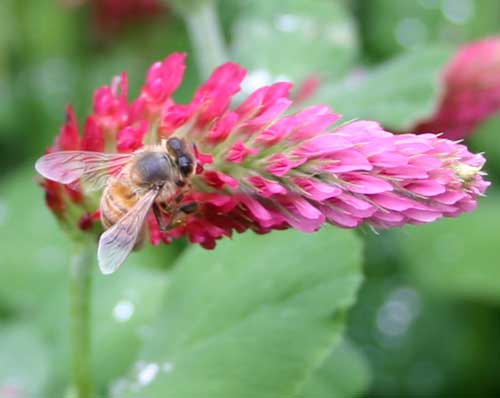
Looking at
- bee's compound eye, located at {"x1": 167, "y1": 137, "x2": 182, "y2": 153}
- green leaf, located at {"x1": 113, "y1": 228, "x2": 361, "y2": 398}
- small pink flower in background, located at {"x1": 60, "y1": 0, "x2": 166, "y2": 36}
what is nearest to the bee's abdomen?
bee's compound eye, located at {"x1": 167, "y1": 137, "x2": 182, "y2": 153}

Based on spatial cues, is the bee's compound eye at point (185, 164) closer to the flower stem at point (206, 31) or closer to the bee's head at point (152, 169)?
the bee's head at point (152, 169)

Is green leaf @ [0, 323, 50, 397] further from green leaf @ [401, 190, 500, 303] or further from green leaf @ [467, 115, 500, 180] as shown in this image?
green leaf @ [467, 115, 500, 180]

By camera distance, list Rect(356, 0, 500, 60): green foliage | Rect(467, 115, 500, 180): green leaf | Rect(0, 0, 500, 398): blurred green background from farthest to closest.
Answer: Rect(356, 0, 500, 60): green foliage, Rect(467, 115, 500, 180): green leaf, Rect(0, 0, 500, 398): blurred green background

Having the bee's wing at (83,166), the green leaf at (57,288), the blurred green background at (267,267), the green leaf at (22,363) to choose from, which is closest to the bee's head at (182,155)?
the bee's wing at (83,166)

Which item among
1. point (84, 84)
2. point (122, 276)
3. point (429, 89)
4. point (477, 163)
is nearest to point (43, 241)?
point (122, 276)

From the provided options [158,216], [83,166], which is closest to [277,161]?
[158,216]

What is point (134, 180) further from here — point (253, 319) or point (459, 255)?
point (459, 255)
